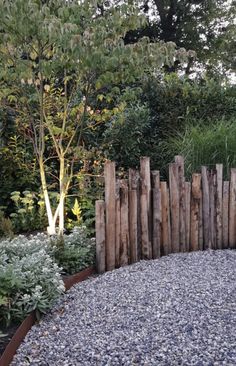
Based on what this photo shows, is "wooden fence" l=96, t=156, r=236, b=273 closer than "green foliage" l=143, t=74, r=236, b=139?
Yes

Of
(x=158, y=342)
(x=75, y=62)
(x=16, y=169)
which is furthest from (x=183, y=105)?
(x=158, y=342)

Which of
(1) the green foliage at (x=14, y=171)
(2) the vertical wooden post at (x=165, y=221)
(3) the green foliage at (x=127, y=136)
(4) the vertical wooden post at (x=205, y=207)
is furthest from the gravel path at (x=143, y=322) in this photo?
(3) the green foliage at (x=127, y=136)

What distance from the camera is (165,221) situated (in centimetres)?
421

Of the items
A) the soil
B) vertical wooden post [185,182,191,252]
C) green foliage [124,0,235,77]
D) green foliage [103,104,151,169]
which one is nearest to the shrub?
the soil

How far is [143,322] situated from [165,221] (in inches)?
62.4

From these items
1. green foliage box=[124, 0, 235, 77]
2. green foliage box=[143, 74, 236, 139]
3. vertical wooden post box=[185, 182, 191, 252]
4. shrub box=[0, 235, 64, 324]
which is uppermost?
green foliage box=[124, 0, 235, 77]

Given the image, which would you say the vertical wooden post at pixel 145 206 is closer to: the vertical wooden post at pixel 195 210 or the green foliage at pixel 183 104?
the vertical wooden post at pixel 195 210

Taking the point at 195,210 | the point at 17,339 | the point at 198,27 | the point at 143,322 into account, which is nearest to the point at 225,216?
the point at 195,210

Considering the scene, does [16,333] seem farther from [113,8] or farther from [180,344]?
[113,8]

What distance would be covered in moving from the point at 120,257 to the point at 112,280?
0.44 meters

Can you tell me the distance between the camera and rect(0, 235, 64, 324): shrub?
276cm

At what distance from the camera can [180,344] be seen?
8.00ft

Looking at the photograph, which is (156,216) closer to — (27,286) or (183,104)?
(27,286)

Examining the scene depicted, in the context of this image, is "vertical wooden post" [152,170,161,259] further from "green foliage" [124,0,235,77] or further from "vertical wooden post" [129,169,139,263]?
"green foliage" [124,0,235,77]
